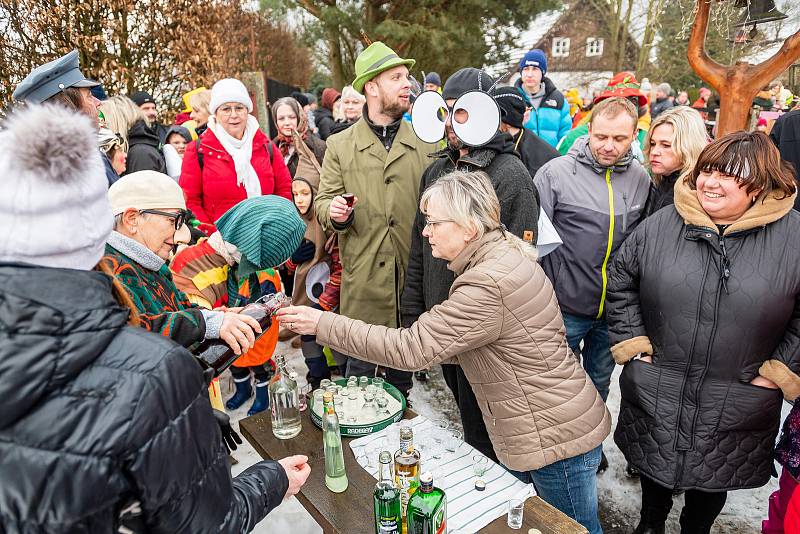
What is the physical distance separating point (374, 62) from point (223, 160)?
1.47 meters

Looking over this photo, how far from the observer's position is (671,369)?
6.92 feet

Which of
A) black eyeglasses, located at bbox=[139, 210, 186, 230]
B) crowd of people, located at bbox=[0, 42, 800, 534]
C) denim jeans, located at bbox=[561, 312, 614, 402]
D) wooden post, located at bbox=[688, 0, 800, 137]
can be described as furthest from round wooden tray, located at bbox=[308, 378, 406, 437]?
wooden post, located at bbox=[688, 0, 800, 137]

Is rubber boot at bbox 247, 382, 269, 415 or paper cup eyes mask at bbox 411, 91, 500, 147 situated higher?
paper cup eyes mask at bbox 411, 91, 500, 147

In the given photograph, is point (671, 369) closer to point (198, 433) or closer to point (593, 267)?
point (593, 267)

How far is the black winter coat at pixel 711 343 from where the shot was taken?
195cm

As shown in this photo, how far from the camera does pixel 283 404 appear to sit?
2.11m

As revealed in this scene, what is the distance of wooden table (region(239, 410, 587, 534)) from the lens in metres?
1.55

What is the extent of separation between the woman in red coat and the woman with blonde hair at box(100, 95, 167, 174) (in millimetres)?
538

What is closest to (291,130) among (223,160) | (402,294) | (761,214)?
(223,160)

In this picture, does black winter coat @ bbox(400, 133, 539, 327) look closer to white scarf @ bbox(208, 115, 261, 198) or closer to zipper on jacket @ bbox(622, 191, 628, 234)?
zipper on jacket @ bbox(622, 191, 628, 234)

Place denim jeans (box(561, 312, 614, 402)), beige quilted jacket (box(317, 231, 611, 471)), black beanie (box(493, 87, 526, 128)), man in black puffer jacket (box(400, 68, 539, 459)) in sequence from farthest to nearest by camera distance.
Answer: black beanie (box(493, 87, 526, 128)) → denim jeans (box(561, 312, 614, 402)) → man in black puffer jacket (box(400, 68, 539, 459)) → beige quilted jacket (box(317, 231, 611, 471))

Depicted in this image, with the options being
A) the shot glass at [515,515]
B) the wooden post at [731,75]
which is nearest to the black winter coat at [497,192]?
the shot glass at [515,515]

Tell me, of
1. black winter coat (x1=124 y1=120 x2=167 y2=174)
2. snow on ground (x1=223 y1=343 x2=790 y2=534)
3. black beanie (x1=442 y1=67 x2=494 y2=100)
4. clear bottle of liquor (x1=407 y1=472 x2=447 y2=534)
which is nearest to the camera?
clear bottle of liquor (x1=407 y1=472 x2=447 y2=534)

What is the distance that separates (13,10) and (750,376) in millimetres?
7183
